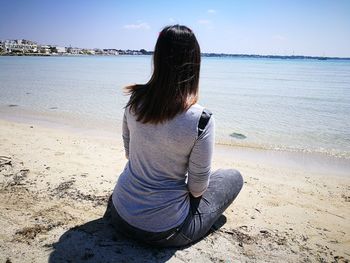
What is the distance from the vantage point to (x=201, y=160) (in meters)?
2.35

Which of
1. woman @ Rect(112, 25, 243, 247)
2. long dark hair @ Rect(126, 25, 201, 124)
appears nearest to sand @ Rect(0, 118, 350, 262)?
woman @ Rect(112, 25, 243, 247)

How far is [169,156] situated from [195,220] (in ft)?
2.49

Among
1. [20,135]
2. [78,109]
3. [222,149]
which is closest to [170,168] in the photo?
[222,149]

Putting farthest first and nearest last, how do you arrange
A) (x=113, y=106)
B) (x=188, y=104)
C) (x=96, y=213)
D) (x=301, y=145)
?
(x=113, y=106), (x=301, y=145), (x=96, y=213), (x=188, y=104)

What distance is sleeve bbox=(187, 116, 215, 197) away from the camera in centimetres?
227

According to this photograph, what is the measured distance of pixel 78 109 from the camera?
512 inches

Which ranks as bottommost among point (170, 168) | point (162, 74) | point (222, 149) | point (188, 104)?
point (222, 149)

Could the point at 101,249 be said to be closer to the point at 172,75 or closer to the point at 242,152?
the point at 172,75

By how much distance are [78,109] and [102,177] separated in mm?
8878

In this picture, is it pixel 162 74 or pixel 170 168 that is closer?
pixel 162 74

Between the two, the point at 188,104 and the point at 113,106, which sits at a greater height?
the point at 188,104

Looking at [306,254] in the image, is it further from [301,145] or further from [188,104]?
[301,145]

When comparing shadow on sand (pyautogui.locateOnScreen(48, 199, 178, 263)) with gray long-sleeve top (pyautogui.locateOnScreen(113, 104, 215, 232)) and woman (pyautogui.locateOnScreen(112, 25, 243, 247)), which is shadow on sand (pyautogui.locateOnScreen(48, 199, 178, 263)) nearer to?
woman (pyautogui.locateOnScreen(112, 25, 243, 247))

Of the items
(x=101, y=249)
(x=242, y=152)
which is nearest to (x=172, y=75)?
(x=101, y=249)
